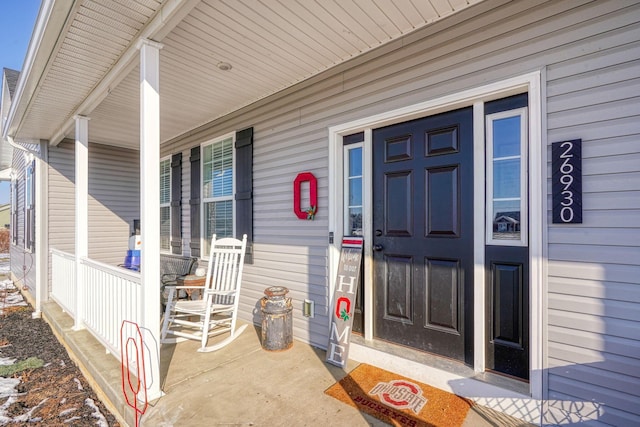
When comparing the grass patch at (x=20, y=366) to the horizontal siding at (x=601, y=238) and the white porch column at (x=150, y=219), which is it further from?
the horizontal siding at (x=601, y=238)

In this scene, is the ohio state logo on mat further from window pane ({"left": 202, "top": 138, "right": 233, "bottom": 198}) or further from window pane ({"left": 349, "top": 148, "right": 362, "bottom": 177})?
window pane ({"left": 202, "top": 138, "right": 233, "bottom": 198})

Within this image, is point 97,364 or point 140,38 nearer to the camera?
point 140,38

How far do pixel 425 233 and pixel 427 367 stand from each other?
38.5 inches

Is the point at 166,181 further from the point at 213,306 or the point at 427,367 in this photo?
the point at 427,367

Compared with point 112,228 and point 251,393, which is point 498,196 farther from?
point 112,228

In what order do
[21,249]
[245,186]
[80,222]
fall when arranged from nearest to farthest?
[80,222] → [245,186] → [21,249]

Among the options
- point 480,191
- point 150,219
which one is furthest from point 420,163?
point 150,219

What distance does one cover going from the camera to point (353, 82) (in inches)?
110

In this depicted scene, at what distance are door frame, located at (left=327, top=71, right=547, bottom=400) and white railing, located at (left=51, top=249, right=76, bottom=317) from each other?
3285 mm

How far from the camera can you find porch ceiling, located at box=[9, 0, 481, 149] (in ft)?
6.52

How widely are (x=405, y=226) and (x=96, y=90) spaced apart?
3162 millimetres

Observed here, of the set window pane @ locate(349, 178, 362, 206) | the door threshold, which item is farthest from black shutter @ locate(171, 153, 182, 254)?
the door threshold

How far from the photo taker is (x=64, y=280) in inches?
162

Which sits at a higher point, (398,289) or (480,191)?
(480,191)
